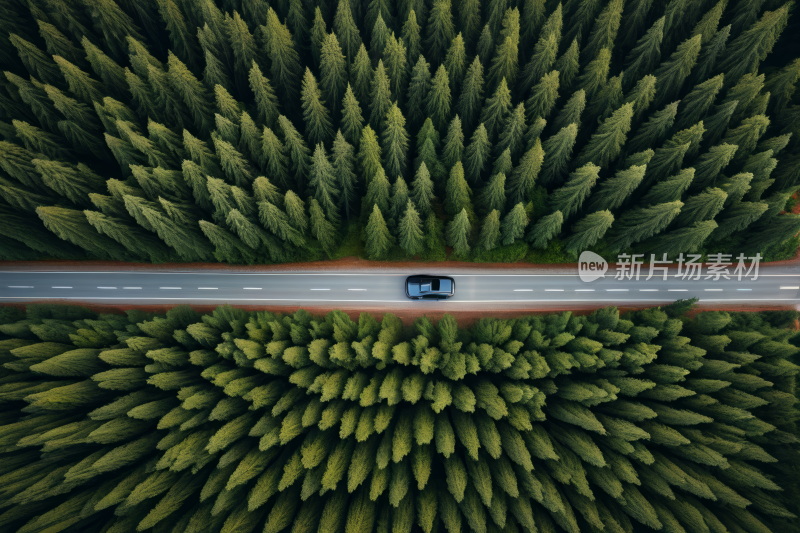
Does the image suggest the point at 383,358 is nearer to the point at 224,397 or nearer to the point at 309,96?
the point at 224,397

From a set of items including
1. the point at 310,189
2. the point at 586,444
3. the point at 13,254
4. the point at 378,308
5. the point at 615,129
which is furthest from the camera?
the point at 378,308

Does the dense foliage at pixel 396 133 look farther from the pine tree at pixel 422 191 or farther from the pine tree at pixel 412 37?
the pine tree at pixel 422 191

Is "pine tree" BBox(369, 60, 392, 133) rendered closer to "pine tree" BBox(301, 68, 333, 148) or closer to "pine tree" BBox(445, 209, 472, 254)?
"pine tree" BBox(301, 68, 333, 148)

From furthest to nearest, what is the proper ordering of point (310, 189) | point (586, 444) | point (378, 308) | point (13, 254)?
point (378, 308), point (13, 254), point (310, 189), point (586, 444)

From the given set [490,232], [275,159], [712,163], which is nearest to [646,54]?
[712,163]

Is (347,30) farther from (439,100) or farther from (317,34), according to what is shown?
(439,100)

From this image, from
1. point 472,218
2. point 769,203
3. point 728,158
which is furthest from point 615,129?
point 769,203

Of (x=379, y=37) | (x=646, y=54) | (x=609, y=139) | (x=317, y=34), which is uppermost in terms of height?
(x=317, y=34)

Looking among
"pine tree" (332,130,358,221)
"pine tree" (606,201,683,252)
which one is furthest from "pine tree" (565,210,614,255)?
"pine tree" (332,130,358,221)
